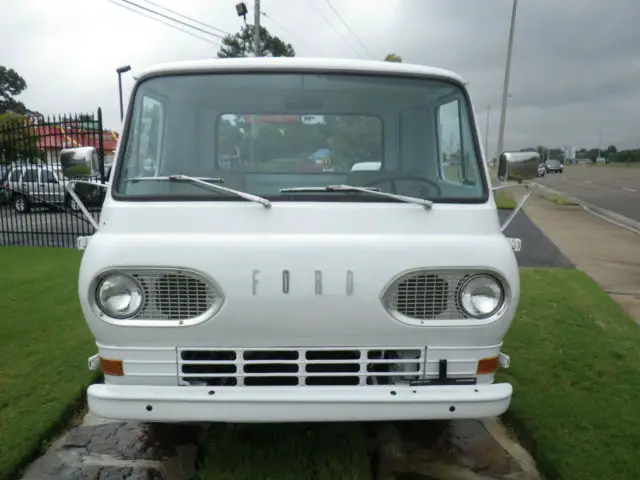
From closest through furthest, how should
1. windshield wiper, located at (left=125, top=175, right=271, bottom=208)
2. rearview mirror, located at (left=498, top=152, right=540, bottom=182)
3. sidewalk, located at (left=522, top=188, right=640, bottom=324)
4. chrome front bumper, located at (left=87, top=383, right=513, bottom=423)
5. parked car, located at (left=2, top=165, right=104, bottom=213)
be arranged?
1. chrome front bumper, located at (left=87, top=383, right=513, bottom=423)
2. windshield wiper, located at (left=125, top=175, right=271, bottom=208)
3. rearview mirror, located at (left=498, top=152, right=540, bottom=182)
4. sidewalk, located at (left=522, top=188, right=640, bottom=324)
5. parked car, located at (left=2, top=165, right=104, bottom=213)

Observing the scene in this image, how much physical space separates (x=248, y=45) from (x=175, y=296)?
27.4 metres

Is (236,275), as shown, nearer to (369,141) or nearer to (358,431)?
Answer: (369,141)

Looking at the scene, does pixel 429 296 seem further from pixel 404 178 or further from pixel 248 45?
pixel 248 45

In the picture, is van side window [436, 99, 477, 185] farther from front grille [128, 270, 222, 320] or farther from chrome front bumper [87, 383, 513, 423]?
front grille [128, 270, 222, 320]

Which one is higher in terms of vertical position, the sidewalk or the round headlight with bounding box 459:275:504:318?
the round headlight with bounding box 459:275:504:318

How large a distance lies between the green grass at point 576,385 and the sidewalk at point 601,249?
80 cm

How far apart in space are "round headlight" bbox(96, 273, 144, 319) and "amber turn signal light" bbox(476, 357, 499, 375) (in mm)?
1653

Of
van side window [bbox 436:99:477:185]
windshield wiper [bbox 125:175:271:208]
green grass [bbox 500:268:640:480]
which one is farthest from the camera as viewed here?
green grass [bbox 500:268:640:480]

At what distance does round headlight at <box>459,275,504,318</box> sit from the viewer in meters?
2.74

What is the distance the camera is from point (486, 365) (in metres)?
2.88

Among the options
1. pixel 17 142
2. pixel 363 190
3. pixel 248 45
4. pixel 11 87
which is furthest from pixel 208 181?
pixel 11 87

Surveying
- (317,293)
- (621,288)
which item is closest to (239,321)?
(317,293)

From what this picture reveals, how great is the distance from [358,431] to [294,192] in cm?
166

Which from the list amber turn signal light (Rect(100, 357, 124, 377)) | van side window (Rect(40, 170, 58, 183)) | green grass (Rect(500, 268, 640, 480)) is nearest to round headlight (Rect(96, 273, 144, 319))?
amber turn signal light (Rect(100, 357, 124, 377))
